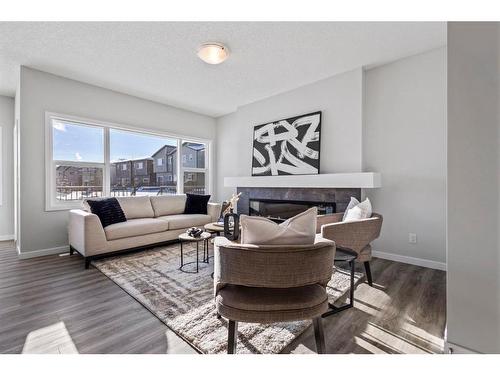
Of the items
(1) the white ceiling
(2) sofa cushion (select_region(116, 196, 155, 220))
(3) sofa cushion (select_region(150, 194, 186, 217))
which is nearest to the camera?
(1) the white ceiling

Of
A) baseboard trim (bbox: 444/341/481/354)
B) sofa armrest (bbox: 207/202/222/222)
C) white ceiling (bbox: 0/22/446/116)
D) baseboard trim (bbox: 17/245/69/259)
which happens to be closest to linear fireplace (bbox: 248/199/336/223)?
sofa armrest (bbox: 207/202/222/222)

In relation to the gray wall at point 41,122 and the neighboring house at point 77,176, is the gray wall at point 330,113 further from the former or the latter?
the neighboring house at point 77,176

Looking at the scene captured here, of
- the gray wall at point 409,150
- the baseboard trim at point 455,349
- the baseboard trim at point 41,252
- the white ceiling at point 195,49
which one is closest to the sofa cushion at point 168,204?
the baseboard trim at point 41,252

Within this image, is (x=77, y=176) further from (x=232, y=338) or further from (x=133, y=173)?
(x=232, y=338)

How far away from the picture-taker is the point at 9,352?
4.85 feet

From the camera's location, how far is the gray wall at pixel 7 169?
4418 mm

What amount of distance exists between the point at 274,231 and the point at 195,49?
8.32ft

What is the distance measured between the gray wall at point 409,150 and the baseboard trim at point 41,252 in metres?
4.55

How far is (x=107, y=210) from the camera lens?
3.46m

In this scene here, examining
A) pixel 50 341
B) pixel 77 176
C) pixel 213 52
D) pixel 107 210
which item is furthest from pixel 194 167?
pixel 50 341

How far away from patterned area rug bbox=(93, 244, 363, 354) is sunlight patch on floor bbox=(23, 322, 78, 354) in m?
0.54

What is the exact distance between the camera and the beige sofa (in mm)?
3039

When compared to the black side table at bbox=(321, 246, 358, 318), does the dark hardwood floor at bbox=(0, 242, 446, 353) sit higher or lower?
lower

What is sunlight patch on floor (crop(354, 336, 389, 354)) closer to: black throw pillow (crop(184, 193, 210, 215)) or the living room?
the living room
